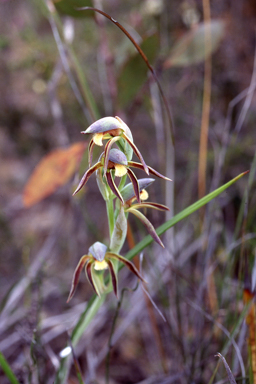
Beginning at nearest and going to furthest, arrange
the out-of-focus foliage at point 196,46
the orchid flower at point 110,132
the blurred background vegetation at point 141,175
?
the orchid flower at point 110,132 < the blurred background vegetation at point 141,175 < the out-of-focus foliage at point 196,46

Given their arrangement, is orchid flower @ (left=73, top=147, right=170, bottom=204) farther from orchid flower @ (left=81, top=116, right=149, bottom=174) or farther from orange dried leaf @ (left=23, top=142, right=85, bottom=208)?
orange dried leaf @ (left=23, top=142, right=85, bottom=208)

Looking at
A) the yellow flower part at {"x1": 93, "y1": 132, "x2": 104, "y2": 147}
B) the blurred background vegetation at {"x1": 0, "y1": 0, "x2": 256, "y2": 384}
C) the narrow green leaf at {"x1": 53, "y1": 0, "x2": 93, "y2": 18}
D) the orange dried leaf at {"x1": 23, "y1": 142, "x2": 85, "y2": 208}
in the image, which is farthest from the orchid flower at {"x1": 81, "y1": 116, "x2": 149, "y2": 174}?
the narrow green leaf at {"x1": 53, "y1": 0, "x2": 93, "y2": 18}

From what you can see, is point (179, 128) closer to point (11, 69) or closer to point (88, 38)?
point (88, 38)

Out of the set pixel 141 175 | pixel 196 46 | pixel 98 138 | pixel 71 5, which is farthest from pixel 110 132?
pixel 141 175

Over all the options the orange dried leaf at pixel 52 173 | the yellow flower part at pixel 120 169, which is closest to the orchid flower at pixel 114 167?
the yellow flower part at pixel 120 169

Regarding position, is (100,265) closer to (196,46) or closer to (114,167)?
(114,167)

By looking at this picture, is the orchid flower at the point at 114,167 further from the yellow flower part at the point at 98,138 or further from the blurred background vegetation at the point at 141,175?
the blurred background vegetation at the point at 141,175
